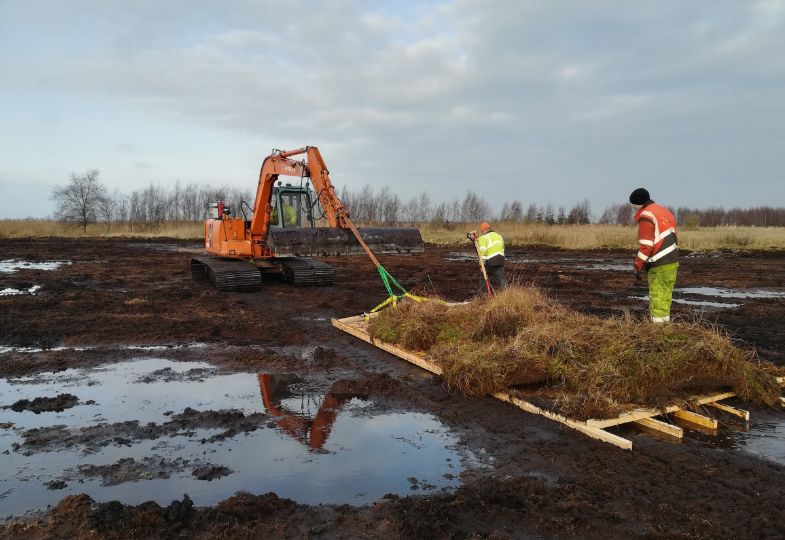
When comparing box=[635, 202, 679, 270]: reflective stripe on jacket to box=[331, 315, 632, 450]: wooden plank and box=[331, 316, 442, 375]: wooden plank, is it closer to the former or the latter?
box=[331, 315, 632, 450]: wooden plank

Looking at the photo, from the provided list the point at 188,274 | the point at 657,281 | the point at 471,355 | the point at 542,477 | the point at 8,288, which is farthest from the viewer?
the point at 188,274

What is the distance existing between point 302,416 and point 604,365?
3.06 metres

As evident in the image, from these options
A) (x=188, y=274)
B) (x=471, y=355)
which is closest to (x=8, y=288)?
(x=188, y=274)

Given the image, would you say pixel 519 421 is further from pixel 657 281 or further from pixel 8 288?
pixel 8 288

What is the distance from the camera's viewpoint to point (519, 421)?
17.6ft

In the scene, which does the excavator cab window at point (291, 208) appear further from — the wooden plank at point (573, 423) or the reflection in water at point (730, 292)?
the reflection in water at point (730, 292)

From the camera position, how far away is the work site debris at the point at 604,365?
5613 mm

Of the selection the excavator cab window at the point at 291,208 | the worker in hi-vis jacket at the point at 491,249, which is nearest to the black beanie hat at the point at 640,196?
the worker in hi-vis jacket at the point at 491,249

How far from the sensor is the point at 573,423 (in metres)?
5.15

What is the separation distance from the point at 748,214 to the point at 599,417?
9707 cm

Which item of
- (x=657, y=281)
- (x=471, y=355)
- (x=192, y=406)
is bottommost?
(x=192, y=406)

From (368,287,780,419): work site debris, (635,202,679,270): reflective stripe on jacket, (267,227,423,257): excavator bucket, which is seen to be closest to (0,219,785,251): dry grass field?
(267,227,423,257): excavator bucket

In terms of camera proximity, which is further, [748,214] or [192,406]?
[748,214]

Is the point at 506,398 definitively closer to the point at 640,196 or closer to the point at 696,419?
the point at 696,419
